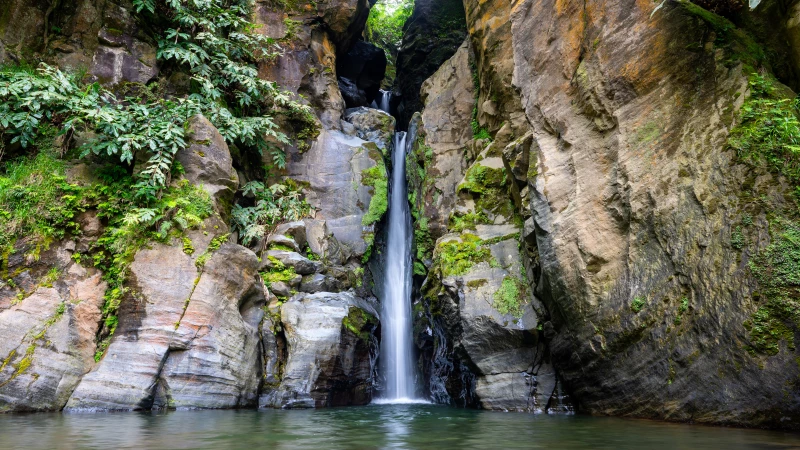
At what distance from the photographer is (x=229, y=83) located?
13.3 m

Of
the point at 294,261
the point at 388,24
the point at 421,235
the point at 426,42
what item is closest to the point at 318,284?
the point at 294,261

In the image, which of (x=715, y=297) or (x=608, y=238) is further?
(x=608, y=238)

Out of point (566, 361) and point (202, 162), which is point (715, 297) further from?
point (202, 162)

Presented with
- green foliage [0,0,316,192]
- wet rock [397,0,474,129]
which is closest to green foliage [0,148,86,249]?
green foliage [0,0,316,192]

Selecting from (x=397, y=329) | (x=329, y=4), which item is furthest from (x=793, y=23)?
(x=329, y=4)

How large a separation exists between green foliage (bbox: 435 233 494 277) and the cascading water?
10.5 feet

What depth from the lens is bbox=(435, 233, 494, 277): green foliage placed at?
32.9ft

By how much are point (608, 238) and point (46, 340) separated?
9118 mm

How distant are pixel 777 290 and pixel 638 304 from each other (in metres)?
1.72

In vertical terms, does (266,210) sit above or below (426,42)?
below

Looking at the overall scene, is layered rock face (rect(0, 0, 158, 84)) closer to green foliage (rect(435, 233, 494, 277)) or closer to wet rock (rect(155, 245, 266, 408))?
wet rock (rect(155, 245, 266, 408))

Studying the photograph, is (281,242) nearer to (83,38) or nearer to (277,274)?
(277,274)

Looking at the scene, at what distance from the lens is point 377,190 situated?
14.5 meters

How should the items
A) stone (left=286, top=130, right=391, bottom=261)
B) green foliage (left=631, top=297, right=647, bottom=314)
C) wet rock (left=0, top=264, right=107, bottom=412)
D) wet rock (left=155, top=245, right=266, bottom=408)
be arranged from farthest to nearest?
stone (left=286, top=130, right=391, bottom=261)
wet rock (left=155, top=245, right=266, bottom=408)
wet rock (left=0, top=264, right=107, bottom=412)
green foliage (left=631, top=297, right=647, bottom=314)
